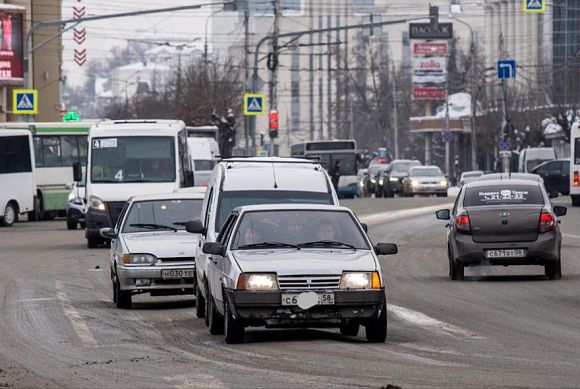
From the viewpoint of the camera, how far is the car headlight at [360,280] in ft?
47.3

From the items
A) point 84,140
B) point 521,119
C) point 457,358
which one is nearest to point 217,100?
point 521,119

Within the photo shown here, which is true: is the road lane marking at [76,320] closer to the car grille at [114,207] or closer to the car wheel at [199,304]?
the car wheel at [199,304]

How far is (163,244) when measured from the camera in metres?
20.5

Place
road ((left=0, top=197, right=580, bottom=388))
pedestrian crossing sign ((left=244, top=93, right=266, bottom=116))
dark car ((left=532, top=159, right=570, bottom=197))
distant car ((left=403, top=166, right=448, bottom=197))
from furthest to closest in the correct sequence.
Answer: distant car ((left=403, top=166, right=448, bottom=197)) < dark car ((left=532, top=159, right=570, bottom=197)) < pedestrian crossing sign ((left=244, top=93, right=266, bottom=116)) < road ((left=0, top=197, right=580, bottom=388))

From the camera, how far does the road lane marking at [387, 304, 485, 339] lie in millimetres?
15795

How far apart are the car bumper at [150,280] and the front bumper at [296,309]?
566cm

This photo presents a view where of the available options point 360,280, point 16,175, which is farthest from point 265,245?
point 16,175

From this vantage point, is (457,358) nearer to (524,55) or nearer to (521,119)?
(521,119)

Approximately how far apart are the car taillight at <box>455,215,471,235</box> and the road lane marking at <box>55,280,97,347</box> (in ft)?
18.9

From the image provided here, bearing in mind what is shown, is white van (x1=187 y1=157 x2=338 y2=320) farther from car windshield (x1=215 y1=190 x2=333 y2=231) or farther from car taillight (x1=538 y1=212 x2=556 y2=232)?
car taillight (x1=538 y1=212 x2=556 y2=232)

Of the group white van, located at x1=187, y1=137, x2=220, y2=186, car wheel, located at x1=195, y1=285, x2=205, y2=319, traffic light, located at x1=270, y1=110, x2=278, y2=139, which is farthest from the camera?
traffic light, located at x1=270, y1=110, x2=278, y2=139

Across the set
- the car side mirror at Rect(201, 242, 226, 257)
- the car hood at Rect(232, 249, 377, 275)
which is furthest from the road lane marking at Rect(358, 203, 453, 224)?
the car hood at Rect(232, 249, 377, 275)

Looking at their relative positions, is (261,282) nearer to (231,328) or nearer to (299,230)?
(231,328)

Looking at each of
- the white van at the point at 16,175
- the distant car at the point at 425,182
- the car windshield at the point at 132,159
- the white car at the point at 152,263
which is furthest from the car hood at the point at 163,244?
the distant car at the point at 425,182
